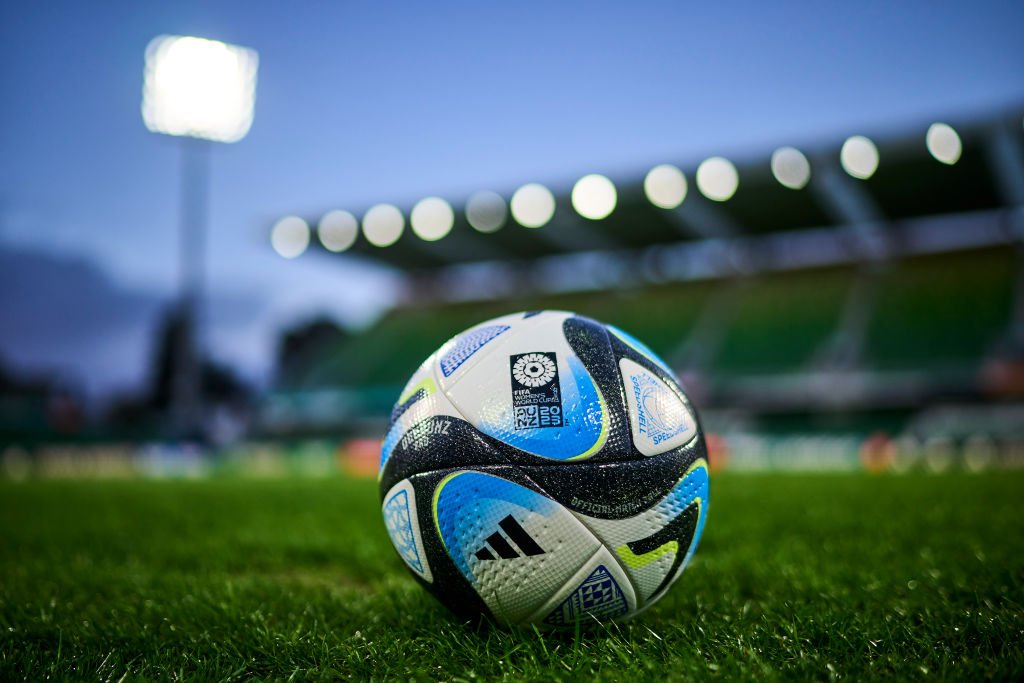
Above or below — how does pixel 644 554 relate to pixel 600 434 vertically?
below

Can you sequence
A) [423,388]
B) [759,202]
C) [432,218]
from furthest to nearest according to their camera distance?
[432,218] < [759,202] < [423,388]

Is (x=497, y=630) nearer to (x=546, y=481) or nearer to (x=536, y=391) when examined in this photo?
(x=546, y=481)

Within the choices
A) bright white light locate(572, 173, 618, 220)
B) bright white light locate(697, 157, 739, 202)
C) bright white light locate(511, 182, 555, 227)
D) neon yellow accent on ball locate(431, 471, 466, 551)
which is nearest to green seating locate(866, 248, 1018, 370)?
bright white light locate(697, 157, 739, 202)

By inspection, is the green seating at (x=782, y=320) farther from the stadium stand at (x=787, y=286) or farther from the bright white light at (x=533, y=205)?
the bright white light at (x=533, y=205)

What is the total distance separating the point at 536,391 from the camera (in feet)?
7.72

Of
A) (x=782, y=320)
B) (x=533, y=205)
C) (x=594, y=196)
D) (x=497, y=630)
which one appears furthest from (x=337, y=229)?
(x=497, y=630)

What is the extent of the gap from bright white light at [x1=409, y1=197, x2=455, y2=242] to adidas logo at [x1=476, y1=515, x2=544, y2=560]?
2309 cm

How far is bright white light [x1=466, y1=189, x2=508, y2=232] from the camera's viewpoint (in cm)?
2395

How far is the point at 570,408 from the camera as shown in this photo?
2.33 meters

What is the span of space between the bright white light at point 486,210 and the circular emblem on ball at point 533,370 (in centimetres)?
2179

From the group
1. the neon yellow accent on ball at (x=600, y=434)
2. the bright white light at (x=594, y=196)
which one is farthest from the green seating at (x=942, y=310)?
the neon yellow accent on ball at (x=600, y=434)

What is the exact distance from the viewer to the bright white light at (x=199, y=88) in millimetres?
22312

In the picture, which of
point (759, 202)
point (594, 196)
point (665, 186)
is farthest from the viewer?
point (594, 196)

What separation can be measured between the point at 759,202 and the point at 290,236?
16.0 metres
